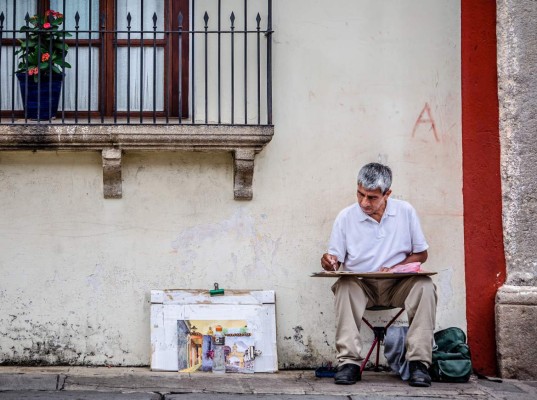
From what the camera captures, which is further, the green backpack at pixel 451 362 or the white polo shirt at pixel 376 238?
the white polo shirt at pixel 376 238

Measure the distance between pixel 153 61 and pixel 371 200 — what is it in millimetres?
1672

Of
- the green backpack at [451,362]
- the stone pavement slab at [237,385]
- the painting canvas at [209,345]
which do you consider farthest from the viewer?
the painting canvas at [209,345]

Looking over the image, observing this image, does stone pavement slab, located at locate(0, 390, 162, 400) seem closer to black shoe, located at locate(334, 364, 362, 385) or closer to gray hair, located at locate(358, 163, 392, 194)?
black shoe, located at locate(334, 364, 362, 385)

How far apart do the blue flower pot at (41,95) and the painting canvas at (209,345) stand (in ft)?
5.18

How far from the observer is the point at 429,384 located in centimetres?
604

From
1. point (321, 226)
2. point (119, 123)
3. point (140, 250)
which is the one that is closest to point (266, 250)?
point (321, 226)

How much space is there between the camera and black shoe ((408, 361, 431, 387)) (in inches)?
237

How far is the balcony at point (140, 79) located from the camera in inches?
256

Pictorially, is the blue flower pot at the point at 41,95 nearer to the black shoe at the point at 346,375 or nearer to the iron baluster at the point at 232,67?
the iron baluster at the point at 232,67

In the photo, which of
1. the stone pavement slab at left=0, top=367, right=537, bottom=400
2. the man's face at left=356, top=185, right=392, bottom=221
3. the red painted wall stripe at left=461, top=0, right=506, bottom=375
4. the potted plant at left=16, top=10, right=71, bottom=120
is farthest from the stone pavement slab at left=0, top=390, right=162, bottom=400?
the red painted wall stripe at left=461, top=0, right=506, bottom=375

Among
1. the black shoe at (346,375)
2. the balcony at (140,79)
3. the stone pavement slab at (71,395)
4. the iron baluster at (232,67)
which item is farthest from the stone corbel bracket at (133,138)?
the stone pavement slab at (71,395)

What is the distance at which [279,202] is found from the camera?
266 inches

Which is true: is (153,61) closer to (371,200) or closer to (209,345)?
(371,200)

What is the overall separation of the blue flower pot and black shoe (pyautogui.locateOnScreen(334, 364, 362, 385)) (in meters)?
2.38
